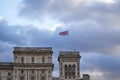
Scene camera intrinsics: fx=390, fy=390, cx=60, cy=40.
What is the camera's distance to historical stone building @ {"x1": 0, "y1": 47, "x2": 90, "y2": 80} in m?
155

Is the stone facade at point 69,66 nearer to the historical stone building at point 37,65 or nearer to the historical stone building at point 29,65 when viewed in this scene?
the historical stone building at point 37,65

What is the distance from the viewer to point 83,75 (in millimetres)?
167125

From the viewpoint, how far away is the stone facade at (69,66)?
6265 inches

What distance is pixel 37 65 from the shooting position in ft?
512

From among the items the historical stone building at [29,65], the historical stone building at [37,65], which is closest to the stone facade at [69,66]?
the historical stone building at [37,65]

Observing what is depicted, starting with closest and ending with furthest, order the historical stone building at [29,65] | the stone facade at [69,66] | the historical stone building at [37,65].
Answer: the historical stone building at [29,65]
the historical stone building at [37,65]
the stone facade at [69,66]

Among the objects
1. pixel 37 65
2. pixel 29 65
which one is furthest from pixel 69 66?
pixel 29 65

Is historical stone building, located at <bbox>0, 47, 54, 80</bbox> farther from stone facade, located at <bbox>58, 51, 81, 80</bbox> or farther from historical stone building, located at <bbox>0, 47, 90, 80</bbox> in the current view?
stone facade, located at <bbox>58, 51, 81, 80</bbox>

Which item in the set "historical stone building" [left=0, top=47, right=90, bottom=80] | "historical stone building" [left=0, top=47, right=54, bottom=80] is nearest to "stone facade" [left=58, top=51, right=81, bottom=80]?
"historical stone building" [left=0, top=47, right=90, bottom=80]

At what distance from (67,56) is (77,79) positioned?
10511mm

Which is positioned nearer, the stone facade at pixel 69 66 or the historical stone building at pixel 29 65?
the historical stone building at pixel 29 65

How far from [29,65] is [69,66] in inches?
659

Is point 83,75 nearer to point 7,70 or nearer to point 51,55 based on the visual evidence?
point 51,55

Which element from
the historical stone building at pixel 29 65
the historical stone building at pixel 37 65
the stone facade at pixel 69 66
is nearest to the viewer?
the historical stone building at pixel 29 65
